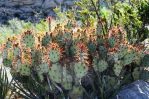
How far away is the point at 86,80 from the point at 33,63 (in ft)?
2.34

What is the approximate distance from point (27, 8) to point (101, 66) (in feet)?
42.9

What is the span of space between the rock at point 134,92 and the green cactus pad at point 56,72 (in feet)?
2.56

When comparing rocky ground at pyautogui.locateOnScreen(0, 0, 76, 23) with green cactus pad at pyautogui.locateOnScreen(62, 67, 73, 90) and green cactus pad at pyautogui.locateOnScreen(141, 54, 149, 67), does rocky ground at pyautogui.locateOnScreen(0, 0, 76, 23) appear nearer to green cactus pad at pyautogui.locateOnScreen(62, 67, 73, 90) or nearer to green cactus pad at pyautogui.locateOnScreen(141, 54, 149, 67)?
green cactus pad at pyautogui.locateOnScreen(141, 54, 149, 67)

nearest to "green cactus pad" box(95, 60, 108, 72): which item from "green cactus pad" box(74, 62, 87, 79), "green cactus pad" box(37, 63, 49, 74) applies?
"green cactus pad" box(74, 62, 87, 79)

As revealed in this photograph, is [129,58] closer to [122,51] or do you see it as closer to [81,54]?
[122,51]

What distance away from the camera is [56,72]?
545cm

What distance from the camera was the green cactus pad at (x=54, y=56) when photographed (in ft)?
17.7

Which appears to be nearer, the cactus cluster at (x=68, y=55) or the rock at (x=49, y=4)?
the cactus cluster at (x=68, y=55)

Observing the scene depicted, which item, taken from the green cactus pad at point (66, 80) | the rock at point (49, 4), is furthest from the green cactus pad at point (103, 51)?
the rock at point (49, 4)

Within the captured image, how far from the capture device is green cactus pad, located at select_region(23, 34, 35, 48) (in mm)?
5715

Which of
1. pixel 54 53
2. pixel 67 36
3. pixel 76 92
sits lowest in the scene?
pixel 76 92

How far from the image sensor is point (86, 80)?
237 inches

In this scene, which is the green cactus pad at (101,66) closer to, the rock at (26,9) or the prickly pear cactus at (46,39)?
the prickly pear cactus at (46,39)

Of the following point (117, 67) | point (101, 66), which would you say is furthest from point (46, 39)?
point (117, 67)
